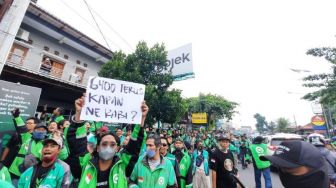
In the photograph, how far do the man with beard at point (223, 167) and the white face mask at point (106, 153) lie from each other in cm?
216

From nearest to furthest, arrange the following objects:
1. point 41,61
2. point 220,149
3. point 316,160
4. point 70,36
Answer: point 316,160 → point 220,149 → point 41,61 → point 70,36

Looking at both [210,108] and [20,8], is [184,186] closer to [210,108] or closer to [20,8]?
[20,8]

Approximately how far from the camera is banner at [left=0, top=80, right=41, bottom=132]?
5.18m

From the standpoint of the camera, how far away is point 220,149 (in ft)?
12.7

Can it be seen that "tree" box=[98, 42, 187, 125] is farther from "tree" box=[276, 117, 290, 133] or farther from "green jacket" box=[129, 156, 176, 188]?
"tree" box=[276, 117, 290, 133]

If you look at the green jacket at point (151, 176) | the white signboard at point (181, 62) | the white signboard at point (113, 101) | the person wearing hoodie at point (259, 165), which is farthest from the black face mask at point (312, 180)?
the white signboard at point (181, 62)

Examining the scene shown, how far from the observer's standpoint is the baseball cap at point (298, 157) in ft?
4.08

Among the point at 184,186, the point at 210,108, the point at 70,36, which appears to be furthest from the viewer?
the point at 210,108

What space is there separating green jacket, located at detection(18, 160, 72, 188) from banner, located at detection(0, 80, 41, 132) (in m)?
3.91

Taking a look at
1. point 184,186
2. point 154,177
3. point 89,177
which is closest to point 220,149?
point 184,186

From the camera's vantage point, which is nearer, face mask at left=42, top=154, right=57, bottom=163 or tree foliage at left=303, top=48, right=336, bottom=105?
face mask at left=42, top=154, right=57, bottom=163

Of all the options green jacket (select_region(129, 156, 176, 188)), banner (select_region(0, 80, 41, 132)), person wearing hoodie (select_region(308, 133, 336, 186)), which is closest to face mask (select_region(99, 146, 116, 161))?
green jacket (select_region(129, 156, 176, 188))

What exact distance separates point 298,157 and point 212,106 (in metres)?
31.9

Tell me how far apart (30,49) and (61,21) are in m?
2.50
